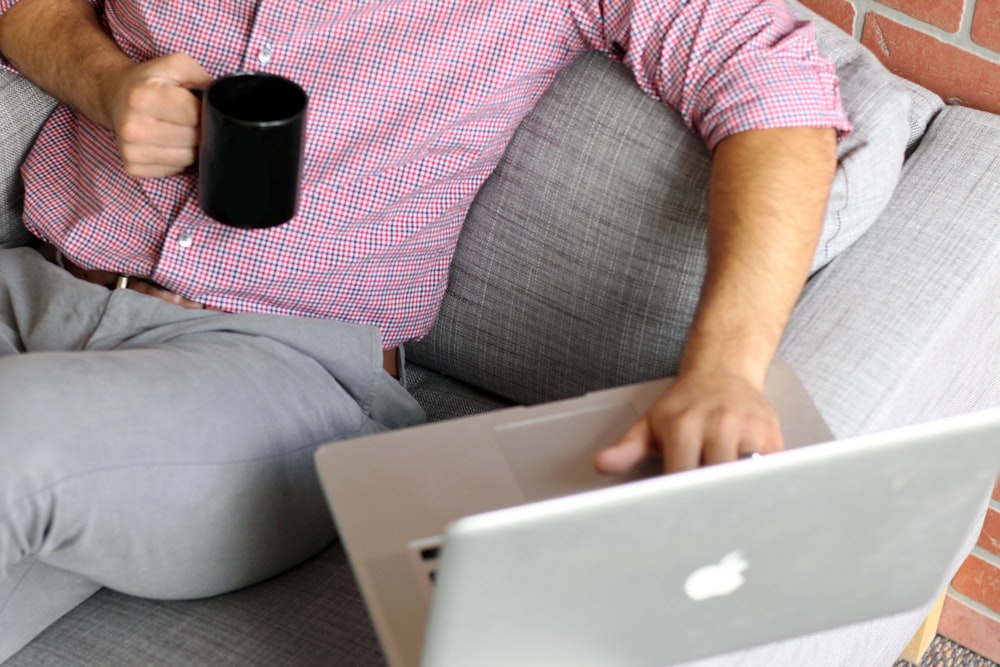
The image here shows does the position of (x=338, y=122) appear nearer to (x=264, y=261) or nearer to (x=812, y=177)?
(x=264, y=261)

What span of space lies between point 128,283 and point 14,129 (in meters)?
0.27

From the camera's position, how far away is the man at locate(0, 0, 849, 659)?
115 cm

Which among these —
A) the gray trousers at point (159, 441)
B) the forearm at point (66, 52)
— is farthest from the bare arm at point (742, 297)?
the forearm at point (66, 52)

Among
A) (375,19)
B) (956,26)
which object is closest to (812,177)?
(956,26)

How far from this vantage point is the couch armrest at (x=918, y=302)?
1.17 meters

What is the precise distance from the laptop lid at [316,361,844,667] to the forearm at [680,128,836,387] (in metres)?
0.07

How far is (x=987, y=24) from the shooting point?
4.63ft

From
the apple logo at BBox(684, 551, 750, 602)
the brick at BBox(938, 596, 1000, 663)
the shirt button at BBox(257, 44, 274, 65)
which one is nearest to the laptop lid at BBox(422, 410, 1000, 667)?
the apple logo at BBox(684, 551, 750, 602)

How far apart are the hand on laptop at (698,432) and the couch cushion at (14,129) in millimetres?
887

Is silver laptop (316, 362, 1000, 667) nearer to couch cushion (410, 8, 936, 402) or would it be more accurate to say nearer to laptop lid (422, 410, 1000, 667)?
laptop lid (422, 410, 1000, 667)

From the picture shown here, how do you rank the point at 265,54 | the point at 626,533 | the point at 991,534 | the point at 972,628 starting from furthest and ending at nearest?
the point at 972,628 → the point at 991,534 → the point at 265,54 → the point at 626,533

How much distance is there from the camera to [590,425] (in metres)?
1.03

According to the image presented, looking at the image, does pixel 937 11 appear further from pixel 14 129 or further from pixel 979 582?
pixel 14 129

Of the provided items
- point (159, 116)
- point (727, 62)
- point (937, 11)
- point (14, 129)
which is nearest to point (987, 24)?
point (937, 11)
